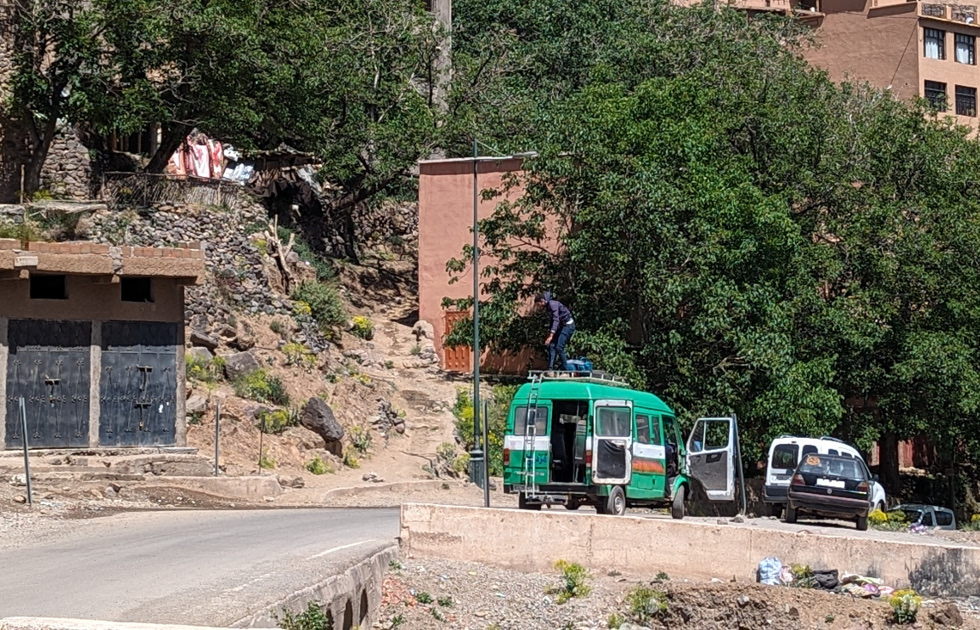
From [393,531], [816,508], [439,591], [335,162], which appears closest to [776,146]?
[335,162]

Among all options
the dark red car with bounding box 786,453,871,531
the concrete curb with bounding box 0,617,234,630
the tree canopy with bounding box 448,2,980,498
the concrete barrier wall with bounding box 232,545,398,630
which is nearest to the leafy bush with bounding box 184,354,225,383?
the tree canopy with bounding box 448,2,980,498

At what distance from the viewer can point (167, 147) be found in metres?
41.2

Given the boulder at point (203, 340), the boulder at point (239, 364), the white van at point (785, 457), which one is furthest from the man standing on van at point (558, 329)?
the boulder at point (203, 340)

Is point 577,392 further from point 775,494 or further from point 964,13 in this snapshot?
point 964,13

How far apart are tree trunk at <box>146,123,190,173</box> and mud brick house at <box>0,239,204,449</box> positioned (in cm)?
1365

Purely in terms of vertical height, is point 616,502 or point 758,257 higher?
point 758,257

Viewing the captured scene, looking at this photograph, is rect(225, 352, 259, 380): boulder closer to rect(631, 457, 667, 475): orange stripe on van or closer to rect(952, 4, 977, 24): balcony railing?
rect(631, 457, 667, 475): orange stripe on van

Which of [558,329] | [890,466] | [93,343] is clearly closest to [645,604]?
[558,329]

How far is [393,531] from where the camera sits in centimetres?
2036

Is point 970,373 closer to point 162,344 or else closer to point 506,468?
point 506,468

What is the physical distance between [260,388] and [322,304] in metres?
7.22

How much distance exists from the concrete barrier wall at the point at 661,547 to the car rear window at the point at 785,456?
306 inches

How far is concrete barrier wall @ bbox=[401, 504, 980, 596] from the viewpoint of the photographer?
17938 millimetres

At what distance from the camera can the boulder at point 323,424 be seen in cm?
3297
